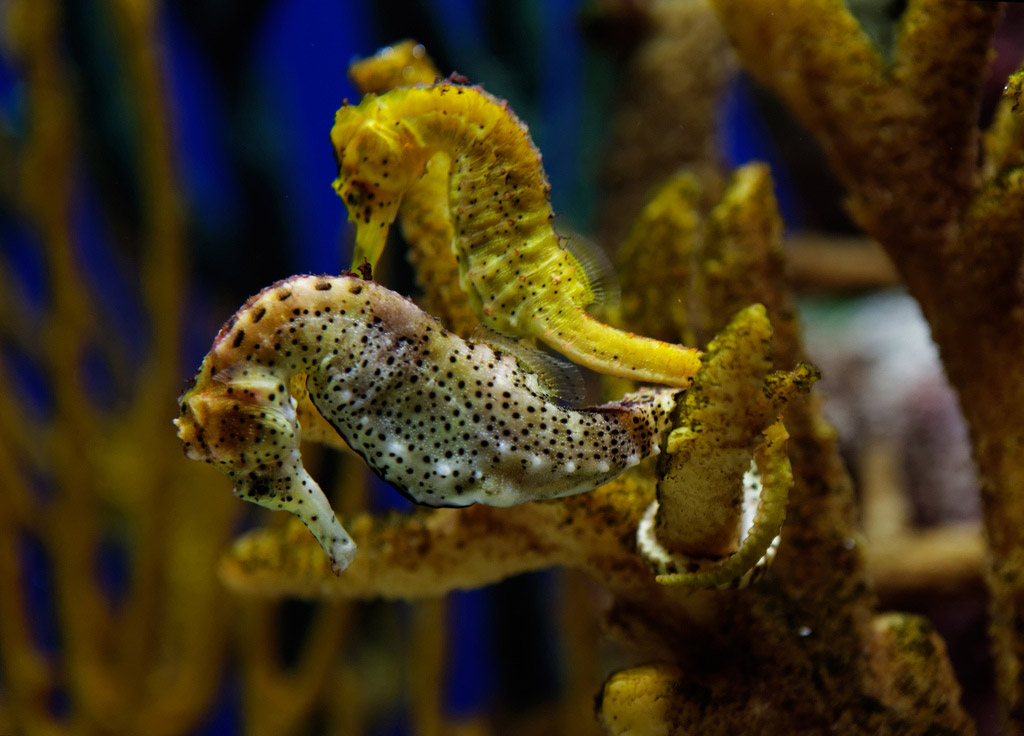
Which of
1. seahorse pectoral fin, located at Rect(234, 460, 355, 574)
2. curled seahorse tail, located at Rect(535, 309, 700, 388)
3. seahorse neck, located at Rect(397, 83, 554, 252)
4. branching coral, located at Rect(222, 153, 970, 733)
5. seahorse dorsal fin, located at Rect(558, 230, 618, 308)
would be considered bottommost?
branching coral, located at Rect(222, 153, 970, 733)

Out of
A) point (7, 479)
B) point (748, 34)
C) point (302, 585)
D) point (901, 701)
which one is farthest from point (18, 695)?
point (748, 34)

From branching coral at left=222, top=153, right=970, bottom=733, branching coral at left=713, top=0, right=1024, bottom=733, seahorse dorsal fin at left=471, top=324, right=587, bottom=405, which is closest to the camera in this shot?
seahorse dorsal fin at left=471, top=324, right=587, bottom=405

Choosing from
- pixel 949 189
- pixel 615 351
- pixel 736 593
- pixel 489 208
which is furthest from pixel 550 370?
pixel 949 189

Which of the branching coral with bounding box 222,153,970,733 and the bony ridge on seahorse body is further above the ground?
the bony ridge on seahorse body

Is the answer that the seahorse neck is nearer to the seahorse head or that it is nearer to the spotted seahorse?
the spotted seahorse

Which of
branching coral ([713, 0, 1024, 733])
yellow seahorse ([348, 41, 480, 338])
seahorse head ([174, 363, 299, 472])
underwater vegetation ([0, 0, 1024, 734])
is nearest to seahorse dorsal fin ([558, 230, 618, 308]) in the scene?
underwater vegetation ([0, 0, 1024, 734])

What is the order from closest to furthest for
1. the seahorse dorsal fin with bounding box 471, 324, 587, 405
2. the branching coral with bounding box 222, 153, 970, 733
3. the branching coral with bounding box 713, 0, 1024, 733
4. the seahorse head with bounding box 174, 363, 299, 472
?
the seahorse head with bounding box 174, 363, 299, 472, the seahorse dorsal fin with bounding box 471, 324, 587, 405, the branching coral with bounding box 222, 153, 970, 733, the branching coral with bounding box 713, 0, 1024, 733

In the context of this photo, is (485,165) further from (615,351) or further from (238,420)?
(238,420)
